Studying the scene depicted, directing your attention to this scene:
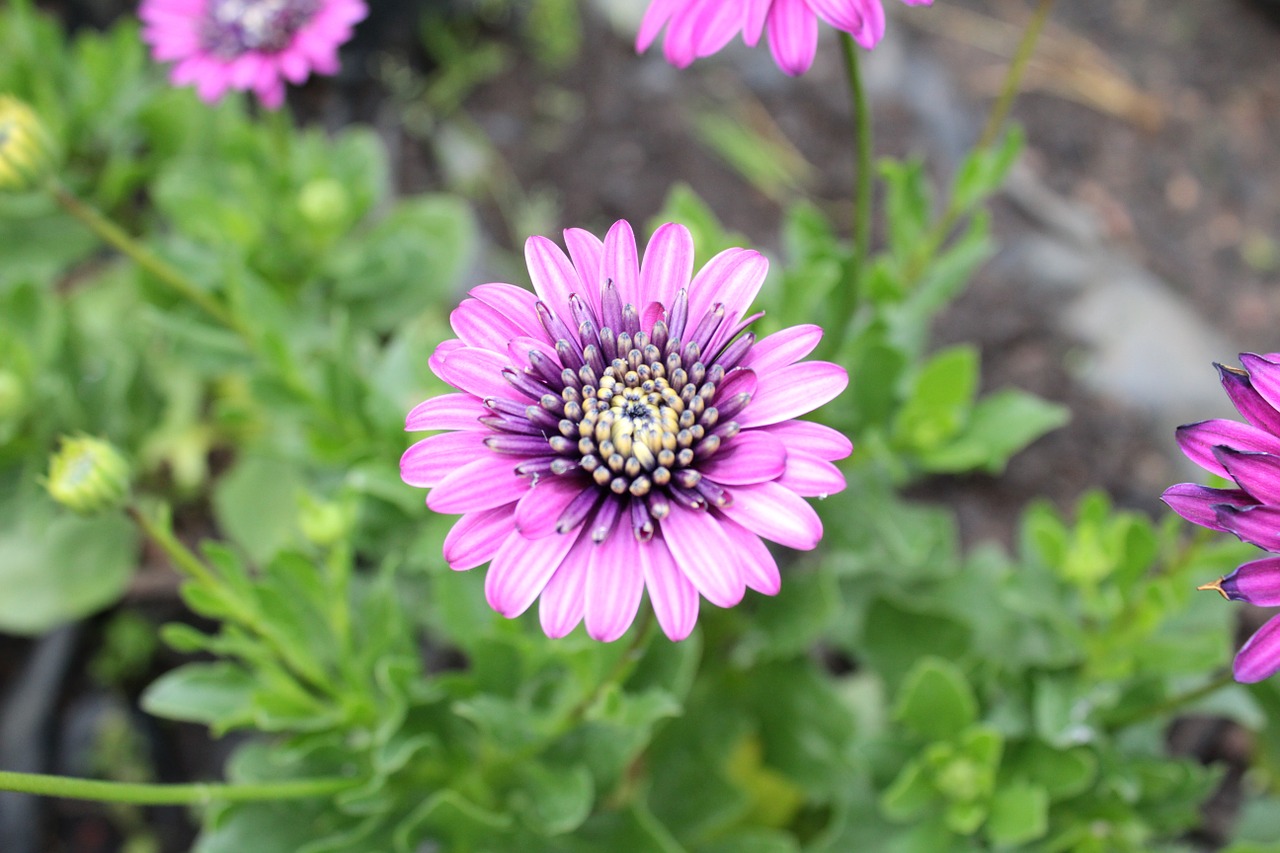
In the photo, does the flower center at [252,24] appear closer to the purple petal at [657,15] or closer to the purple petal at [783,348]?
the purple petal at [657,15]

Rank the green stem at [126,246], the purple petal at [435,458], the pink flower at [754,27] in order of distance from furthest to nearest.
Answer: the green stem at [126,246]
the pink flower at [754,27]
the purple petal at [435,458]

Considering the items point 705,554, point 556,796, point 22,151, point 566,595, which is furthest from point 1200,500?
point 22,151

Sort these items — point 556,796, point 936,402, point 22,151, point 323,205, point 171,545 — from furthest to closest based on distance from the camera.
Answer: point 323,205, point 936,402, point 22,151, point 556,796, point 171,545

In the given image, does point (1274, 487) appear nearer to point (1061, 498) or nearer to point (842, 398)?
point (842, 398)

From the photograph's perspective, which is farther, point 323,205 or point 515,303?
point 323,205

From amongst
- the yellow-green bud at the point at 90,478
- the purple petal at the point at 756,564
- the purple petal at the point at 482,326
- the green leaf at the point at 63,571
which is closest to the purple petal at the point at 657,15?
the purple petal at the point at 482,326

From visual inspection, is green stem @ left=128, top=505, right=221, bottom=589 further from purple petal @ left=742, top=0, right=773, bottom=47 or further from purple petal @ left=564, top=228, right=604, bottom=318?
purple petal @ left=742, top=0, right=773, bottom=47

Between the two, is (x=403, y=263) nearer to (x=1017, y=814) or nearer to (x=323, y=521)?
(x=323, y=521)
